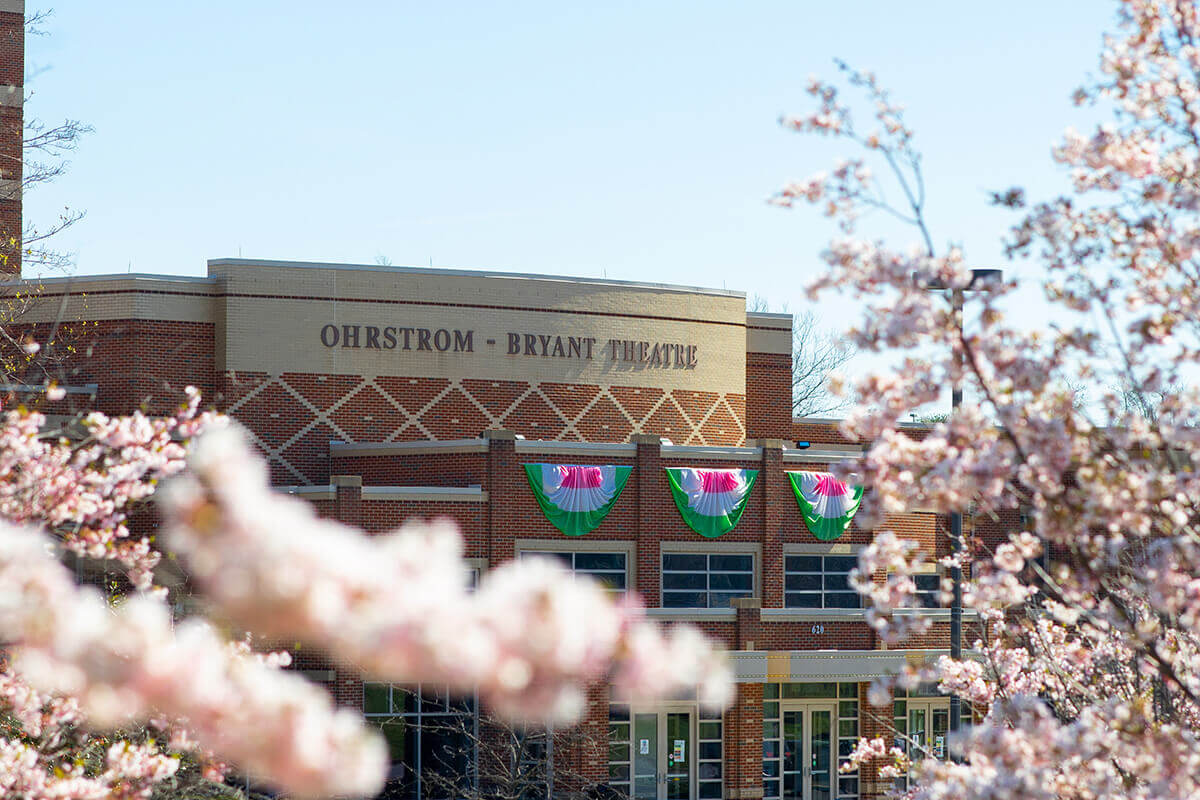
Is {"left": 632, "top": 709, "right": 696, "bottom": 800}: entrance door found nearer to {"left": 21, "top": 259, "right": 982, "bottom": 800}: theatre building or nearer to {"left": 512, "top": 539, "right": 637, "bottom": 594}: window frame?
{"left": 21, "top": 259, "right": 982, "bottom": 800}: theatre building

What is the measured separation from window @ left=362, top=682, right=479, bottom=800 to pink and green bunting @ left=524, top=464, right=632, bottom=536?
4.65 m

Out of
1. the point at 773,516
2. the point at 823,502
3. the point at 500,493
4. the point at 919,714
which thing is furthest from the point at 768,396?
the point at 500,493

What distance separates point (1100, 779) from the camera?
8672 mm

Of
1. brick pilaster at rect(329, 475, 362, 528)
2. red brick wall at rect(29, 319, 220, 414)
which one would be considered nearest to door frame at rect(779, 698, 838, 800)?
brick pilaster at rect(329, 475, 362, 528)

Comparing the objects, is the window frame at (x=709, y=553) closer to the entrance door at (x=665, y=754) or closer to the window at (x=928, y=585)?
the entrance door at (x=665, y=754)

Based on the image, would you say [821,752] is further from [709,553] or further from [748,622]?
[709,553]

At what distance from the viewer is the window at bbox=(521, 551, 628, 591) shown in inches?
1339

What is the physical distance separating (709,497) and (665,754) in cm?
594

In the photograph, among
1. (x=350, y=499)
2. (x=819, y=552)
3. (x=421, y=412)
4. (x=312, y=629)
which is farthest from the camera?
(x=421, y=412)

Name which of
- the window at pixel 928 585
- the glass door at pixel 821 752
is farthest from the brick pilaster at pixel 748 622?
the window at pixel 928 585

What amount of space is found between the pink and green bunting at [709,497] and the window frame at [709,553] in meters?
0.33

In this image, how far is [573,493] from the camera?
3375 cm

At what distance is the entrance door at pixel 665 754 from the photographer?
3391 cm

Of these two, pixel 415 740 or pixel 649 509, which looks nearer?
pixel 415 740
